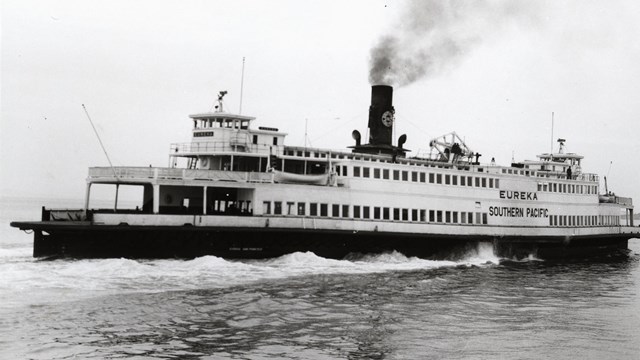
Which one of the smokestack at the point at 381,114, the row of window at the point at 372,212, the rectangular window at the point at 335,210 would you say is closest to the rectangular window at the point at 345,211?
the row of window at the point at 372,212

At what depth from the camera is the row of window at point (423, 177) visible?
125 feet

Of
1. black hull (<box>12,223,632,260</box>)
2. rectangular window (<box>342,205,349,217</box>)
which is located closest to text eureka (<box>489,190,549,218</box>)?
black hull (<box>12,223,632,260</box>)

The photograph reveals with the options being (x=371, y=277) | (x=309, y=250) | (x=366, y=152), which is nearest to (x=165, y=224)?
(x=309, y=250)

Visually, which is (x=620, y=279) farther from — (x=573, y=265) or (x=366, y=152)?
(x=366, y=152)

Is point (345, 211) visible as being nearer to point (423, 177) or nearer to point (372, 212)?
point (372, 212)

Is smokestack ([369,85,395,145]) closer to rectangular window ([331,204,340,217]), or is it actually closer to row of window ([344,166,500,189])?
row of window ([344,166,500,189])

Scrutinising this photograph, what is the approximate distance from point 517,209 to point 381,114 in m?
11.9

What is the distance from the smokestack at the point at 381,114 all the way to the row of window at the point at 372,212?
526cm

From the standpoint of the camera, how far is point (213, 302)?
22062 millimetres

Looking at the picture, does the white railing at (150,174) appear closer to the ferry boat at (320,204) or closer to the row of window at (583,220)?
the ferry boat at (320,204)

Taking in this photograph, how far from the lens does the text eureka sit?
43978mm

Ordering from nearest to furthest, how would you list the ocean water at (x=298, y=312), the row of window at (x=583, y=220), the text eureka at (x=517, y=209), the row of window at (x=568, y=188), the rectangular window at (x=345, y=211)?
the ocean water at (x=298, y=312) < the rectangular window at (x=345, y=211) < the text eureka at (x=517, y=209) < the row of window at (x=568, y=188) < the row of window at (x=583, y=220)

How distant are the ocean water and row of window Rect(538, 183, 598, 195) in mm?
14576

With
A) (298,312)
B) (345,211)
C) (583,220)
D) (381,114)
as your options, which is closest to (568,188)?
(583,220)
